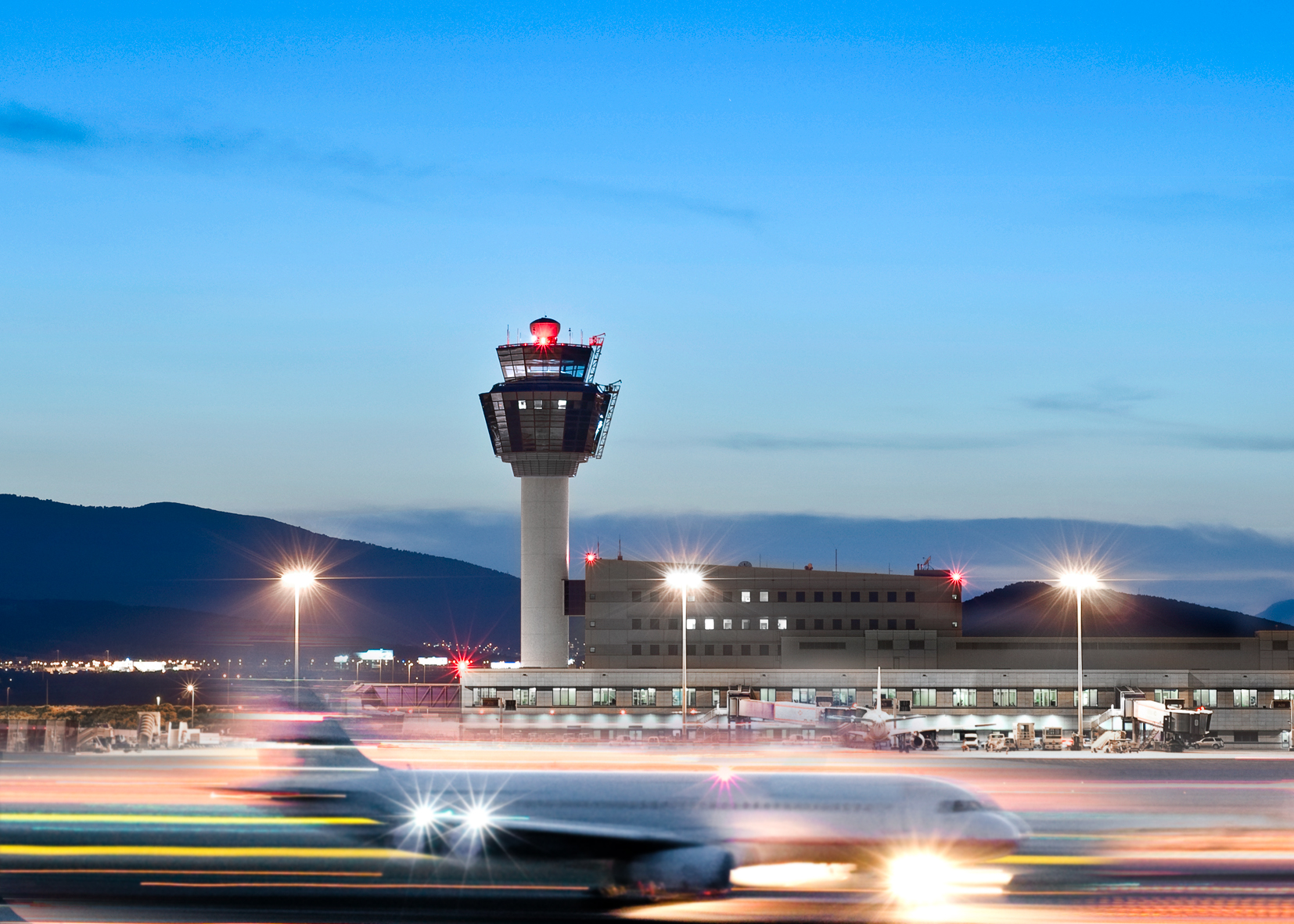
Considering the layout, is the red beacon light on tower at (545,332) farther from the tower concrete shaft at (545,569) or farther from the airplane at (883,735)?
the airplane at (883,735)

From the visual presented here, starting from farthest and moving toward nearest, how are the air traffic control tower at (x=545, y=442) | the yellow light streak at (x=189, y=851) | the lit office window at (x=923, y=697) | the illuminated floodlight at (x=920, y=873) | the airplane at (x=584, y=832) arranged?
the air traffic control tower at (x=545, y=442) → the lit office window at (x=923, y=697) → the yellow light streak at (x=189, y=851) → the illuminated floodlight at (x=920, y=873) → the airplane at (x=584, y=832)

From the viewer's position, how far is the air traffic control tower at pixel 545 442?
421 ft

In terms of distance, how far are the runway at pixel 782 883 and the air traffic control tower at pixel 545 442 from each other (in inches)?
2962

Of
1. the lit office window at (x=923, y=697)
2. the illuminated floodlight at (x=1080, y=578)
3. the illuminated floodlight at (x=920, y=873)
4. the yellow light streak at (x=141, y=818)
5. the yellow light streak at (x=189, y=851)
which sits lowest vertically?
the lit office window at (x=923, y=697)

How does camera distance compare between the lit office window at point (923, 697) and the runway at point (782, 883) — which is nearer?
the runway at point (782, 883)

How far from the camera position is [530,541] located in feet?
434

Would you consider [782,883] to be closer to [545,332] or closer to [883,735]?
[883,735]

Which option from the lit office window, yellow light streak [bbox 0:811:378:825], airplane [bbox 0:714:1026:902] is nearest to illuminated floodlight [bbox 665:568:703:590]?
the lit office window

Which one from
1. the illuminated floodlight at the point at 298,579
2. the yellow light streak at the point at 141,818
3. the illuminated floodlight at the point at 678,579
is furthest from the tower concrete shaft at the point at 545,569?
the yellow light streak at the point at 141,818

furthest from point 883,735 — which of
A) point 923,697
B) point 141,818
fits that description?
point 141,818

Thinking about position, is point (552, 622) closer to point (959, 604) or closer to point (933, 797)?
point (959, 604)

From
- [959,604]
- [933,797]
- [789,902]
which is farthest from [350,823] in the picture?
[959,604]

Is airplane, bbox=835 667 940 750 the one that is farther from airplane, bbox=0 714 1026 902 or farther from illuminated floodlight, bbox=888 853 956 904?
airplane, bbox=0 714 1026 902

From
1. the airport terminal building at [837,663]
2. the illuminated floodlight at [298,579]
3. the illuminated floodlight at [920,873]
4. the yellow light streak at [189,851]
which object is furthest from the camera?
the airport terminal building at [837,663]
